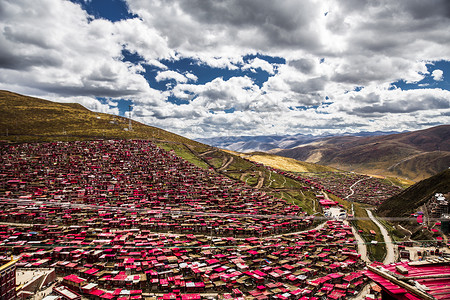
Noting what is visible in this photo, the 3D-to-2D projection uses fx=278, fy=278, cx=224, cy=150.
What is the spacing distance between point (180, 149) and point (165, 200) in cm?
5677

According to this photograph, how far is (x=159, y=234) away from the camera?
55.8 meters

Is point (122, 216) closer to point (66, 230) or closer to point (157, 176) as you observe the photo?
point (66, 230)

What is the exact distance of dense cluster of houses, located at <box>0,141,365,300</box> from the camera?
39.5 metres

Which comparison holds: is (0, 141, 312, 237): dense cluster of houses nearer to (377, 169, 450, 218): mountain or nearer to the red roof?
(377, 169, 450, 218): mountain

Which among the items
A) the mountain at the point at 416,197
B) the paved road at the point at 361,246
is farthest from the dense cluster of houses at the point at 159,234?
the mountain at the point at 416,197

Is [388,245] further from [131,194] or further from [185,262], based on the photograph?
[131,194]

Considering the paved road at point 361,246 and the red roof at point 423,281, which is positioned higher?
the red roof at point 423,281

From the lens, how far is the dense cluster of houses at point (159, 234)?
129 ft

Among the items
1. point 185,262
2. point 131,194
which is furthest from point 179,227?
→ point 131,194

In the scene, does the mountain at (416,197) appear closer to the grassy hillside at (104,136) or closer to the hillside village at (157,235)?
the hillside village at (157,235)

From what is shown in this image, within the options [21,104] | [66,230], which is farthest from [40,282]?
[21,104]

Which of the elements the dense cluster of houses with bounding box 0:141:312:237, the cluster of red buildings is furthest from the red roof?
the cluster of red buildings

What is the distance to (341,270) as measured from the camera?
4631 centimetres

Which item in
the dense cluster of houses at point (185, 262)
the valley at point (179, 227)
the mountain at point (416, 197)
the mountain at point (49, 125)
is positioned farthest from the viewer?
the mountain at point (49, 125)
